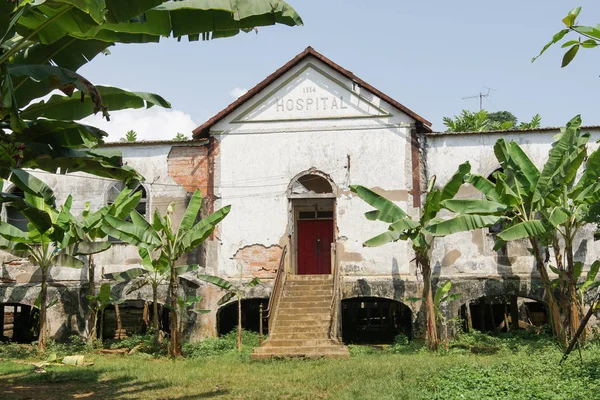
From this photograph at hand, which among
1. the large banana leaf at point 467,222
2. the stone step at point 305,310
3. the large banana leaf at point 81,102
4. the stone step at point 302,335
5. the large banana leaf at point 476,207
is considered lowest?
the stone step at point 302,335

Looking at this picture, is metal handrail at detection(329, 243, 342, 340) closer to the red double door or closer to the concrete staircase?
the concrete staircase

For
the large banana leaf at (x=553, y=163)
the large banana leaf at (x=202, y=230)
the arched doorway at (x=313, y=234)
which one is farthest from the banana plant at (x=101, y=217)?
the large banana leaf at (x=553, y=163)

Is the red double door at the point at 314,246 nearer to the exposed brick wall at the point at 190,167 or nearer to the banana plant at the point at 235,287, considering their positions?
the banana plant at the point at 235,287

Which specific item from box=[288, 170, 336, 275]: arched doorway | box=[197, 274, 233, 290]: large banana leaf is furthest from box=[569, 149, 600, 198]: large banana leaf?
box=[197, 274, 233, 290]: large banana leaf

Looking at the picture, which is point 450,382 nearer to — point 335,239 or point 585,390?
point 585,390

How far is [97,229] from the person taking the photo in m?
16.5

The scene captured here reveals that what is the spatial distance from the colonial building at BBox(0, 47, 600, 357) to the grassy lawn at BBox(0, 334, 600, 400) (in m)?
2.59

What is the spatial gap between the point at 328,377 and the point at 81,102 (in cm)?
647

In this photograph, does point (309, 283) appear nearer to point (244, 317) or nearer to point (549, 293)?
point (244, 317)

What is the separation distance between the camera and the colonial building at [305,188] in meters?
17.7

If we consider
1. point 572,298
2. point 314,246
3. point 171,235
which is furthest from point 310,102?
point 572,298

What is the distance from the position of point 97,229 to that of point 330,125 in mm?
6696

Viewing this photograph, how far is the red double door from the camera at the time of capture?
65.5 feet

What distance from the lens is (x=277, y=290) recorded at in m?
17.2
